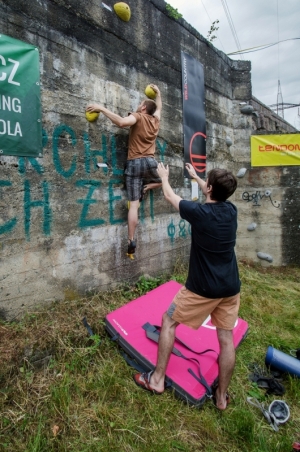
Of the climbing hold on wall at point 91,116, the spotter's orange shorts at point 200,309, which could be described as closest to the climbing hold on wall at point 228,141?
the climbing hold on wall at point 91,116

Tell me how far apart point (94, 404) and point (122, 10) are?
4.31 m

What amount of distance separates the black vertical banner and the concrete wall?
6.5 inches

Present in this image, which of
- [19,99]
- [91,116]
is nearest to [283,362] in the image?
[91,116]

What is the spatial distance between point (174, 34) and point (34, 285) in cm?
439

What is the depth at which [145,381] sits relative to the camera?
2590 millimetres

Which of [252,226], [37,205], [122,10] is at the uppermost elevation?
[122,10]

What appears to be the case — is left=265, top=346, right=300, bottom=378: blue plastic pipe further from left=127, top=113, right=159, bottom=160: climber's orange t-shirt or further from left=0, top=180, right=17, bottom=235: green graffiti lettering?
left=0, top=180, right=17, bottom=235: green graffiti lettering

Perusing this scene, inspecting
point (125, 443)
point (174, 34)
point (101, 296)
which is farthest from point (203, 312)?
point (174, 34)

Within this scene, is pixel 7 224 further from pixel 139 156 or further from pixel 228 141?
pixel 228 141

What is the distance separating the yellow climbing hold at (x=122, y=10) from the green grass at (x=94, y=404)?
3567mm

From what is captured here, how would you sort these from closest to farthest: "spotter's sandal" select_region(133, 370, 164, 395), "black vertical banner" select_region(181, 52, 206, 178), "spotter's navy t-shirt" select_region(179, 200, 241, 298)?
"spotter's navy t-shirt" select_region(179, 200, 241, 298) < "spotter's sandal" select_region(133, 370, 164, 395) < "black vertical banner" select_region(181, 52, 206, 178)

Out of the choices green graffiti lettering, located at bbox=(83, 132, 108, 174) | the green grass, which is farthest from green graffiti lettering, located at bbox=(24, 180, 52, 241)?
the green grass

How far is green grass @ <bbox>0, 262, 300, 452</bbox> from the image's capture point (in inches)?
83.6

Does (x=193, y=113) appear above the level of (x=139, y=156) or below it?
above
